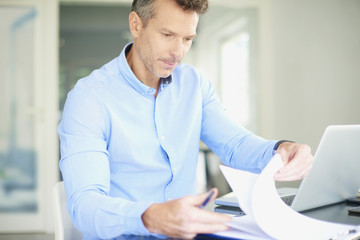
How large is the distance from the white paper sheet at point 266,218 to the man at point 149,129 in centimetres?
15

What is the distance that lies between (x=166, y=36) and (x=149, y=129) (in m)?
0.31

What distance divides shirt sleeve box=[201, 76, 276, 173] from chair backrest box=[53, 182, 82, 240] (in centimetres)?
59

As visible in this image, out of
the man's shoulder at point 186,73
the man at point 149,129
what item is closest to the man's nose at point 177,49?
the man at point 149,129

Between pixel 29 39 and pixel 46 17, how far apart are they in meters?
0.27

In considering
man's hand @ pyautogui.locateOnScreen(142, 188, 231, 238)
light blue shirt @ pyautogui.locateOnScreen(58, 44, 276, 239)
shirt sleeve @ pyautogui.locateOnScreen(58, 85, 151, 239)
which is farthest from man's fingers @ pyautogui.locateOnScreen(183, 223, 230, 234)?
light blue shirt @ pyautogui.locateOnScreen(58, 44, 276, 239)

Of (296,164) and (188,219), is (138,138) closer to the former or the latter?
(296,164)

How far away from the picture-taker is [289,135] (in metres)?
4.60

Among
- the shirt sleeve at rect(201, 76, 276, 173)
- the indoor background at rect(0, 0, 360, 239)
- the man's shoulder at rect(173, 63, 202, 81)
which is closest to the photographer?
the shirt sleeve at rect(201, 76, 276, 173)

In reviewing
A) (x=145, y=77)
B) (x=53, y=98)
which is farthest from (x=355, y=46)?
(x=145, y=77)

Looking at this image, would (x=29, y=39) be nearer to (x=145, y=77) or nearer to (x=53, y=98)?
(x=53, y=98)

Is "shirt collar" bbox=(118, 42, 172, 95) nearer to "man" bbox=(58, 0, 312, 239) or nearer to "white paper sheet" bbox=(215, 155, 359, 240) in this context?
"man" bbox=(58, 0, 312, 239)

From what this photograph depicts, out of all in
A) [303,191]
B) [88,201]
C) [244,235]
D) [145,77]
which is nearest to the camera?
[244,235]

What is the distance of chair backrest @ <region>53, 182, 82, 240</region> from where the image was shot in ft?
3.88

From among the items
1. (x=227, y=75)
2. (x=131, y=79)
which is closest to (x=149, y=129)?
(x=131, y=79)
